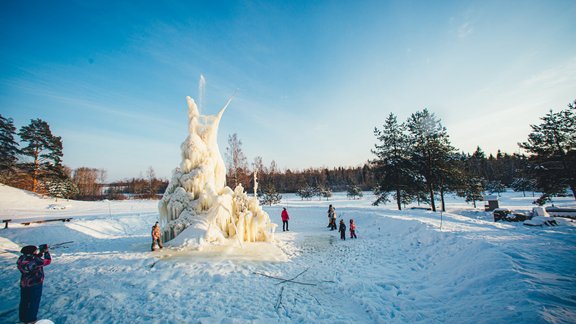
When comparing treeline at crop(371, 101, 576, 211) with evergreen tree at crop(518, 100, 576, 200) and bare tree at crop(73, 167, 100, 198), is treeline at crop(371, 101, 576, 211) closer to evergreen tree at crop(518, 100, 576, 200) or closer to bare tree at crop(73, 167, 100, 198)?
evergreen tree at crop(518, 100, 576, 200)

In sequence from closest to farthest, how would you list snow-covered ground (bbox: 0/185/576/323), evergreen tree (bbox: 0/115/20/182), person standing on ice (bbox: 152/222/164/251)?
snow-covered ground (bbox: 0/185/576/323)
person standing on ice (bbox: 152/222/164/251)
evergreen tree (bbox: 0/115/20/182)

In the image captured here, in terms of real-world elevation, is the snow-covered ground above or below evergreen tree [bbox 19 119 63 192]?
below

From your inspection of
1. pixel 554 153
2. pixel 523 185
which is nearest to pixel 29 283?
pixel 554 153

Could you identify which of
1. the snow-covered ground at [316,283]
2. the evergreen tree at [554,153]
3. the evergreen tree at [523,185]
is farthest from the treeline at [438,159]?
the evergreen tree at [523,185]

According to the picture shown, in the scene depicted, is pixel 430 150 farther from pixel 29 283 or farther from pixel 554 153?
pixel 29 283

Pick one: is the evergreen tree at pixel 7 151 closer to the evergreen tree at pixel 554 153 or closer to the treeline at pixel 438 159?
the treeline at pixel 438 159

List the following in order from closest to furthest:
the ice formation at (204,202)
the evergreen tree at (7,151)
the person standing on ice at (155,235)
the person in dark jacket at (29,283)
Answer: the person in dark jacket at (29,283)
the person standing on ice at (155,235)
the ice formation at (204,202)
the evergreen tree at (7,151)

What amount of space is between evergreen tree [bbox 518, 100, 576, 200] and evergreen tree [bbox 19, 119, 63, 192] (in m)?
65.2

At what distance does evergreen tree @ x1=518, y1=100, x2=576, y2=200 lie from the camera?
19.7 metres

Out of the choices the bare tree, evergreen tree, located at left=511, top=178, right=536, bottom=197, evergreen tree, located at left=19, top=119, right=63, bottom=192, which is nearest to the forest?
evergreen tree, located at left=19, top=119, right=63, bottom=192

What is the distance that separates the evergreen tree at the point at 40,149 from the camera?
106ft

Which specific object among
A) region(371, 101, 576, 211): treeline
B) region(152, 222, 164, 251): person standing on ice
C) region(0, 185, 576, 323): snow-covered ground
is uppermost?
region(371, 101, 576, 211): treeline

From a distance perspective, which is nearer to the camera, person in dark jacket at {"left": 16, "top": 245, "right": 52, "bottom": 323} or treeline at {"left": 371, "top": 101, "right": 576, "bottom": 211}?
person in dark jacket at {"left": 16, "top": 245, "right": 52, "bottom": 323}

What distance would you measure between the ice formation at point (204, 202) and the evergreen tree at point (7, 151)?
4065 cm
